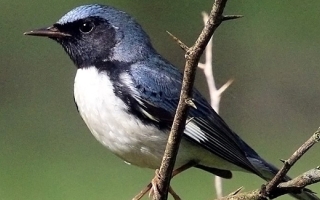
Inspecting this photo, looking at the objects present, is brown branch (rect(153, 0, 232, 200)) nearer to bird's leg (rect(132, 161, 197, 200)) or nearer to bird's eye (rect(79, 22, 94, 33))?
bird's leg (rect(132, 161, 197, 200))

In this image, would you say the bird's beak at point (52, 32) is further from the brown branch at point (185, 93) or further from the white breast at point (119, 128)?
the brown branch at point (185, 93)

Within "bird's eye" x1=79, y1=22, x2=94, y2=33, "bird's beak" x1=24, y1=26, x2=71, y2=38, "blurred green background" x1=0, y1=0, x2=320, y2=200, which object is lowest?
"blurred green background" x1=0, y1=0, x2=320, y2=200

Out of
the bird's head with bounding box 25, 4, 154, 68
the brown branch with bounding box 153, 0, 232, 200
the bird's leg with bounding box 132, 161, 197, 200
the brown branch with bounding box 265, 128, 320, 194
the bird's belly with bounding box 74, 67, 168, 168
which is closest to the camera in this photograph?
the brown branch with bounding box 153, 0, 232, 200

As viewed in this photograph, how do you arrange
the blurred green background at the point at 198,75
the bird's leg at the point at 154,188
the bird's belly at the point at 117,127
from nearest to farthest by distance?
the bird's leg at the point at 154,188
the bird's belly at the point at 117,127
the blurred green background at the point at 198,75

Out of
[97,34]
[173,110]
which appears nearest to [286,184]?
[173,110]

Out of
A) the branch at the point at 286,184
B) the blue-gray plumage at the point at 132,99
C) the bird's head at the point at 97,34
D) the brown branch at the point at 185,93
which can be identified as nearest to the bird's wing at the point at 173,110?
the blue-gray plumage at the point at 132,99

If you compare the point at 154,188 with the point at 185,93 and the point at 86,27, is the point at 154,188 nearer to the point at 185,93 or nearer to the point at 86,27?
the point at 185,93

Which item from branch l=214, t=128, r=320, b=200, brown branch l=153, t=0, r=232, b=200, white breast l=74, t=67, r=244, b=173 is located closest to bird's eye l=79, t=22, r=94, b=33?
white breast l=74, t=67, r=244, b=173
